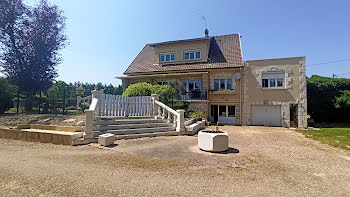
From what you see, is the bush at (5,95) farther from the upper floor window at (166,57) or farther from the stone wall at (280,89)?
the stone wall at (280,89)

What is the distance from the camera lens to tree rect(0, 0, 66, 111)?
16297 millimetres

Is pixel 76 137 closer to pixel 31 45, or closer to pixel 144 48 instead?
Answer: pixel 31 45

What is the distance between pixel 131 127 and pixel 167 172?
4.87 m

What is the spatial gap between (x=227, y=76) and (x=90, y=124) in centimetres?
1343

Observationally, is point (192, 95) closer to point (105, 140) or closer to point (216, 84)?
point (216, 84)

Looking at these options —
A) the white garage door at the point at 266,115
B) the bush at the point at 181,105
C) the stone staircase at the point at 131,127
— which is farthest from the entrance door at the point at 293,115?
the stone staircase at the point at 131,127

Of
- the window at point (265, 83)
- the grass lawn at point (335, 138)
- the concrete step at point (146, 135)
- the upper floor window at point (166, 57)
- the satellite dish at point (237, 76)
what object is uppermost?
the upper floor window at point (166, 57)

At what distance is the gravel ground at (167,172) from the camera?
126 inches

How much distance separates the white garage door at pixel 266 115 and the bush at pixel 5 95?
889 inches

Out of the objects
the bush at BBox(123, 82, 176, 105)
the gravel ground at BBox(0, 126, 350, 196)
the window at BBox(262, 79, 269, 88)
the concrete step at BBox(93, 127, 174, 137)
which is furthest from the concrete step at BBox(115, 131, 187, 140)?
the window at BBox(262, 79, 269, 88)

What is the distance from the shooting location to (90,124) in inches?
272

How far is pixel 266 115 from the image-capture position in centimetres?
1530

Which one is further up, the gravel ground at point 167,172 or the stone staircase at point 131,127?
the stone staircase at point 131,127

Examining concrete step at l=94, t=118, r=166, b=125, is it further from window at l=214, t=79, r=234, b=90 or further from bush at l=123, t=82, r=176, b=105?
window at l=214, t=79, r=234, b=90
